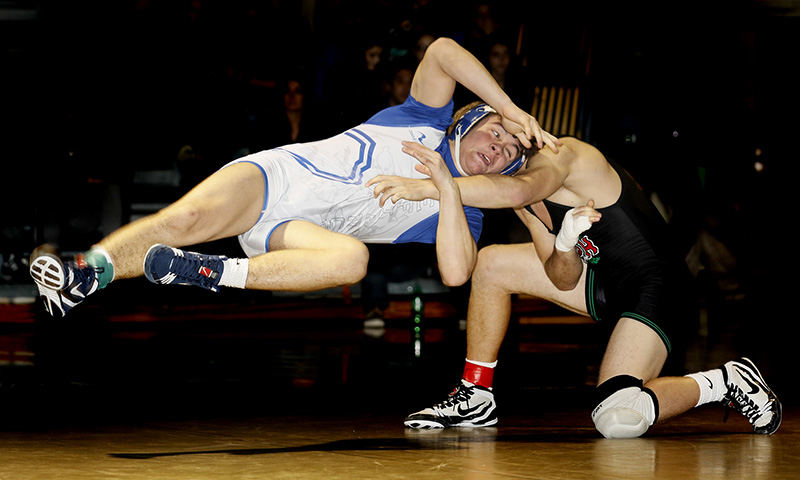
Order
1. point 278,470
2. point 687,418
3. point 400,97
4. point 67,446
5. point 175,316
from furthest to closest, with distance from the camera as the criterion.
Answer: point 175,316
point 400,97
point 687,418
point 67,446
point 278,470

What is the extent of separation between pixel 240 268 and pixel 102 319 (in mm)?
4484

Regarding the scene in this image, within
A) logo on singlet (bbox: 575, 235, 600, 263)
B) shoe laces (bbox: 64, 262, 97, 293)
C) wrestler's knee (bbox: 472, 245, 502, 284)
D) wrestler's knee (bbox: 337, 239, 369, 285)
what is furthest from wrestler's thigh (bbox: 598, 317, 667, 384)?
shoe laces (bbox: 64, 262, 97, 293)

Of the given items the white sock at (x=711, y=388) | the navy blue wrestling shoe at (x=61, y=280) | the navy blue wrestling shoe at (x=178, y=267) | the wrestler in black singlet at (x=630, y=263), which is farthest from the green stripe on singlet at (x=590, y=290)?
the navy blue wrestling shoe at (x=61, y=280)

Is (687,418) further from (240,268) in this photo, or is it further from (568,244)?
(240,268)

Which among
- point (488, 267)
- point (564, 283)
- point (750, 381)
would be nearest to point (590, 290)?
point (564, 283)

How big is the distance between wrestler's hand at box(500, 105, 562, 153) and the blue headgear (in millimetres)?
165

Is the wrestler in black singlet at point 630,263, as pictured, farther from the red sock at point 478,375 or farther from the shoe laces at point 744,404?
the red sock at point 478,375

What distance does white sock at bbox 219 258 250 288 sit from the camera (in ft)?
8.79

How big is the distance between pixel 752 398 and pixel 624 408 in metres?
0.46

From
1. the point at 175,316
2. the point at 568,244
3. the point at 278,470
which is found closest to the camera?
the point at 278,470

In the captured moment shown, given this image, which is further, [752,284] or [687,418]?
[752,284]

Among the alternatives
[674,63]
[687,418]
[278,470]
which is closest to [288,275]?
[278,470]

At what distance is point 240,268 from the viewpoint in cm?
271

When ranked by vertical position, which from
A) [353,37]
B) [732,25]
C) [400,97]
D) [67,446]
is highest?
[732,25]
